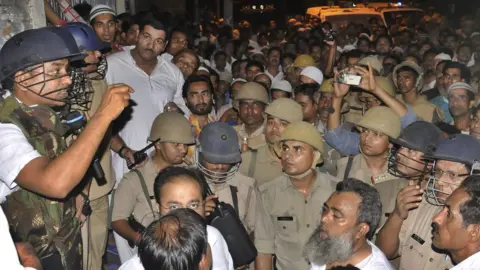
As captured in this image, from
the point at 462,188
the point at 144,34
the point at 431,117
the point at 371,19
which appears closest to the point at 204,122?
the point at 144,34

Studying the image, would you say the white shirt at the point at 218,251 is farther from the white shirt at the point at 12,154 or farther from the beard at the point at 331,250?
the white shirt at the point at 12,154

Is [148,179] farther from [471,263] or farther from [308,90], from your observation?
[308,90]

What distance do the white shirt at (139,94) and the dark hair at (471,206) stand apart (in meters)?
3.43

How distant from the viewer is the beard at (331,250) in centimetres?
376

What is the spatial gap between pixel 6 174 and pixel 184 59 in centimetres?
463

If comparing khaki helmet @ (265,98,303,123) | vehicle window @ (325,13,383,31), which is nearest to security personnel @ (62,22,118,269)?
khaki helmet @ (265,98,303,123)

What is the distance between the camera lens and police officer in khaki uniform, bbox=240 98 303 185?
556 cm

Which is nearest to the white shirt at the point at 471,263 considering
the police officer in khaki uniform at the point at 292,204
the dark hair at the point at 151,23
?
the police officer in khaki uniform at the point at 292,204

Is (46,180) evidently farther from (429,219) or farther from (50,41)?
(429,219)

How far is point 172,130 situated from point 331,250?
1.75 meters

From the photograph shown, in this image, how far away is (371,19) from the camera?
19469mm

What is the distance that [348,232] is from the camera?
3.82 metres

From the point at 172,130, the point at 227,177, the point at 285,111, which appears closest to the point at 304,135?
the point at 227,177

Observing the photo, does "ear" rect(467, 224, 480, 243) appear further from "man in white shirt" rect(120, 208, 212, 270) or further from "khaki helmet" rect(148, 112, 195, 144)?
"khaki helmet" rect(148, 112, 195, 144)
